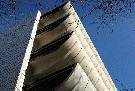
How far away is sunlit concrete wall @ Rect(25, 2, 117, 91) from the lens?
33.9 feet

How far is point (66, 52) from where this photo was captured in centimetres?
1124

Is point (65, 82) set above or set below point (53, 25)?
below

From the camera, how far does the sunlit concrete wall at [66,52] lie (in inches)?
407

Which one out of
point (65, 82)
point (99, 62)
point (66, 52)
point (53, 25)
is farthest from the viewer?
point (99, 62)

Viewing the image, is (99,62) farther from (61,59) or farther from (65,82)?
(65,82)

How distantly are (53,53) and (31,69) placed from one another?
110cm

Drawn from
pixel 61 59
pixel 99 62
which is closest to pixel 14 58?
pixel 61 59

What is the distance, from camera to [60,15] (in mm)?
14250


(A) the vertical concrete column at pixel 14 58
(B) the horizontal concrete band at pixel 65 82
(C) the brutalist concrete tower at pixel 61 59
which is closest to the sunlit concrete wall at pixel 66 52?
(C) the brutalist concrete tower at pixel 61 59

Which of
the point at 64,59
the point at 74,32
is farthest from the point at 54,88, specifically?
the point at 74,32

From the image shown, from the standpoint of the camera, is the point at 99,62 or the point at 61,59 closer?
the point at 61,59

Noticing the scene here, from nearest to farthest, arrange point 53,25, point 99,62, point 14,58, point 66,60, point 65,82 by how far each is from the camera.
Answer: point 14,58, point 65,82, point 66,60, point 53,25, point 99,62

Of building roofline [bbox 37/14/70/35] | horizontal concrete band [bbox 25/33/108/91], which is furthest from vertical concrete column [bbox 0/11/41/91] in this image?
building roofline [bbox 37/14/70/35]

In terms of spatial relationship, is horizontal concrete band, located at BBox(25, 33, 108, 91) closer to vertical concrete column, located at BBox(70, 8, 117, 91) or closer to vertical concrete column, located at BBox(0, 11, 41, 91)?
Result: vertical concrete column, located at BBox(0, 11, 41, 91)
